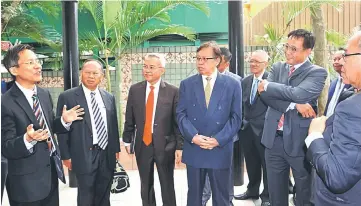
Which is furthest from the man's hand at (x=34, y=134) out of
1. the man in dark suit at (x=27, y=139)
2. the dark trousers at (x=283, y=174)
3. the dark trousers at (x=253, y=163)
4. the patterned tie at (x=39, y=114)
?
the dark trousers at (x=253, y=163)

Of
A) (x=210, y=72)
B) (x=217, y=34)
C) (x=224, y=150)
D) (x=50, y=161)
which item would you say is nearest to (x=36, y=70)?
(x=50, y=161)

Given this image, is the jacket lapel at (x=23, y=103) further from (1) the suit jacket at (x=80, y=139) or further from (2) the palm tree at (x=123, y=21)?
(2) the palm tree at (x=123, y=21)

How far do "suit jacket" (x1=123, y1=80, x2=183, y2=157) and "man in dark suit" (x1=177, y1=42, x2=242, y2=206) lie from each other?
0.31 m

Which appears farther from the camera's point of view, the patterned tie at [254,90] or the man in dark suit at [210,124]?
the patterned tie at [254,90]

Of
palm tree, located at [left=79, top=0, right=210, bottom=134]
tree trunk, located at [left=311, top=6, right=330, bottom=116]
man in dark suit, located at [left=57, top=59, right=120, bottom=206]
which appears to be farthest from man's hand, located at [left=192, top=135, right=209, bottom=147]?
palm tree, located at [left=79, top=0, right=210, bottom=134]

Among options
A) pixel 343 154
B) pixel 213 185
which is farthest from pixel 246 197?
pixel 343 154

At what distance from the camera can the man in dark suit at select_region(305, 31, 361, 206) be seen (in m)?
1.62

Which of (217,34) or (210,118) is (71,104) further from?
(217,34)

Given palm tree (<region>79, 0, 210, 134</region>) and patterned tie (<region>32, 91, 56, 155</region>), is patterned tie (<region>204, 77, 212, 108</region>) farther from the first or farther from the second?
palm tree (<region>79, 0, 210, 134</region>)

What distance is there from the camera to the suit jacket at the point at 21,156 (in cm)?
263

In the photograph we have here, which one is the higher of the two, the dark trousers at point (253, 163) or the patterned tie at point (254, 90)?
the patterned tie at point (254, 90)

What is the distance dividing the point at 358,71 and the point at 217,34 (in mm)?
7435

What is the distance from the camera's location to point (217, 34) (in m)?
9.02

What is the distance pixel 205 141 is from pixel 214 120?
0.20m
